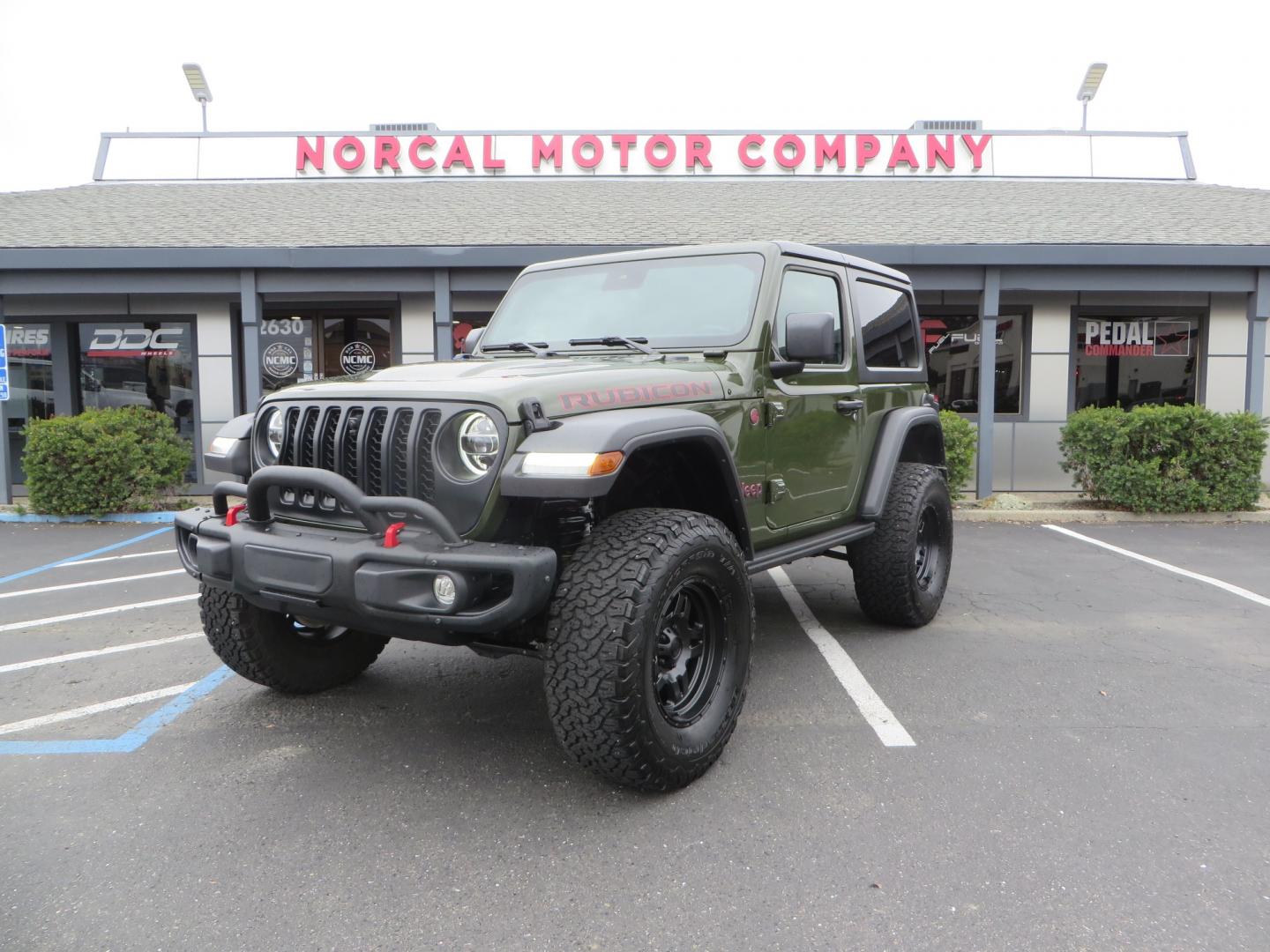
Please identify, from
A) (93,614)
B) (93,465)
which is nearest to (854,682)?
(93,614)

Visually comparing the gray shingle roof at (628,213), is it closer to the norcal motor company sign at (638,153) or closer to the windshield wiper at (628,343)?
the norcal motor company sign at (638,153)

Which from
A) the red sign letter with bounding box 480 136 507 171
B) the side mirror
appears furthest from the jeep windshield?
the red sign letter with bounding box 480 136 507 171

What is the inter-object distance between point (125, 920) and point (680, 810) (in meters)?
1.61

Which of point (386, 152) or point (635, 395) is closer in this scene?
point (635, 395)

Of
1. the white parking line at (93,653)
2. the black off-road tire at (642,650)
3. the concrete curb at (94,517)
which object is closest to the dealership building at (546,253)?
the concrete curb at (94,517)

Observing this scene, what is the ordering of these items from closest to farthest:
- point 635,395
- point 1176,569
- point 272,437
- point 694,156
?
1. point 635,395
2. point 272,437
3. point 1176,569
4. point 694,156

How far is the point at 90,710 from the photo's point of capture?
149 inches

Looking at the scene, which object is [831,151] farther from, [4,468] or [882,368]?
[4,468]

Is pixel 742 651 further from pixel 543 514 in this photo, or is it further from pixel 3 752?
pixel 3 752

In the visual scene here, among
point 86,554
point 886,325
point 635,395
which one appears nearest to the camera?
point 635,395

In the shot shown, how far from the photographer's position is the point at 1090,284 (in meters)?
10.5

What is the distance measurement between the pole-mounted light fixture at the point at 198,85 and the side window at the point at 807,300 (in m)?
19.5

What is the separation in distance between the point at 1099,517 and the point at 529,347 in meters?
7.99

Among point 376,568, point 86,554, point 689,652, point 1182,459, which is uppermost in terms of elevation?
point 376,568
